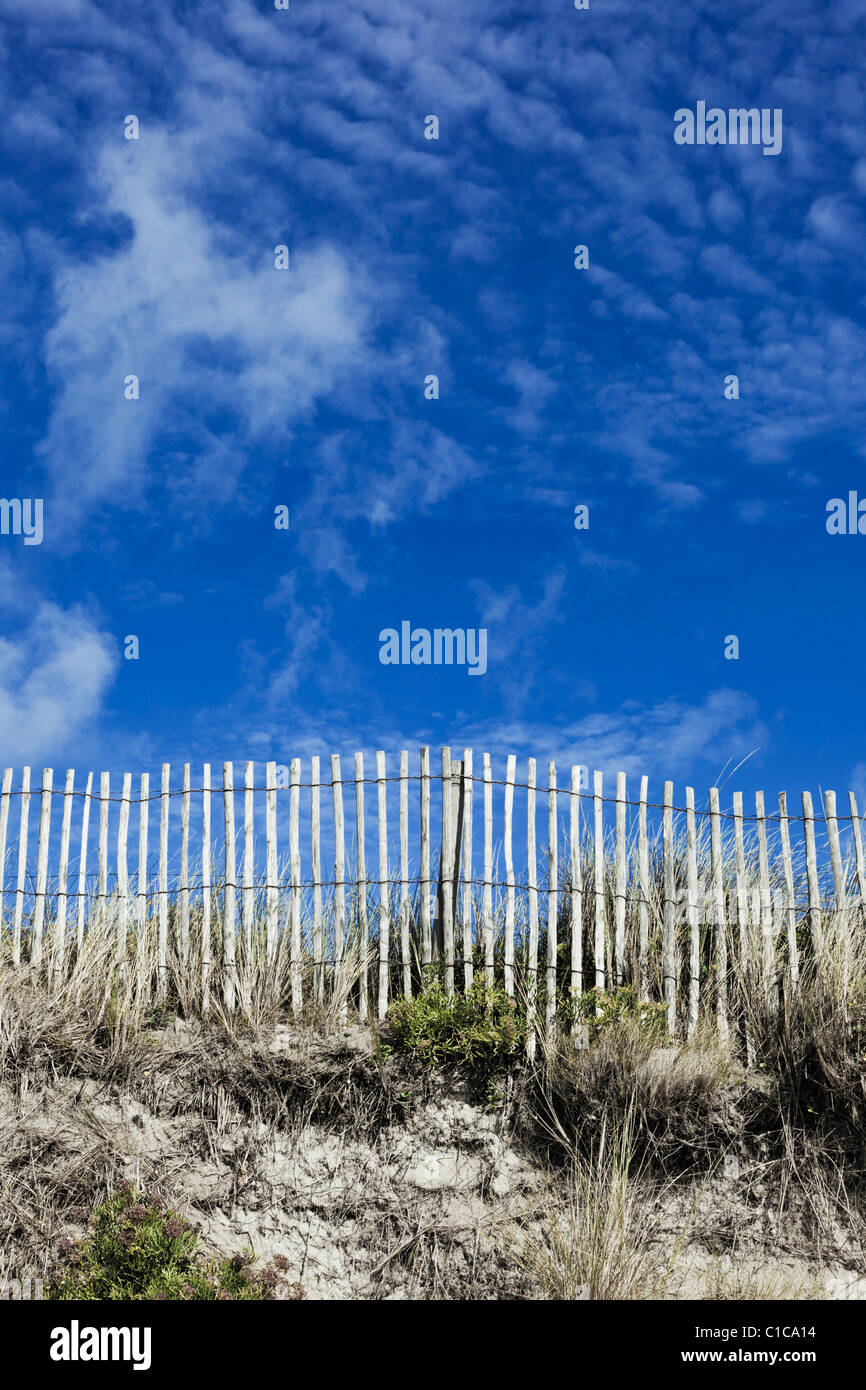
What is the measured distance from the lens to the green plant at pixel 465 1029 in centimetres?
811

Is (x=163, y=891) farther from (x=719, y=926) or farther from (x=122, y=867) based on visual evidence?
(x=719, y=926)

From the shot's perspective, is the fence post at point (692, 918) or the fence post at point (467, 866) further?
the fence post at point (692, 918)

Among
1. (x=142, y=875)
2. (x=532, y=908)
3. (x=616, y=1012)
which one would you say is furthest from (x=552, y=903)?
(x=142, y=875)

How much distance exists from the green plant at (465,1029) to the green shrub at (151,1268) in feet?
5.72

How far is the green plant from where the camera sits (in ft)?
26.6

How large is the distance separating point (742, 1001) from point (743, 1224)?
1.61 m

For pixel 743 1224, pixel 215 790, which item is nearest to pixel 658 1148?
pixel 743 1224

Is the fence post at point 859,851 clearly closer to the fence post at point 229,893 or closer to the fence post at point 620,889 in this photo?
the fence post at point 620,889

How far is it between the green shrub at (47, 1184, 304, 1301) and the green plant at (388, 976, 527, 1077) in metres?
1.74

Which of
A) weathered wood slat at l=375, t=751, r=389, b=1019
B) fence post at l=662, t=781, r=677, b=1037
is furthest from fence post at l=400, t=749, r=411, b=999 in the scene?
fence post at l=662, t=781, r=677, b=1037

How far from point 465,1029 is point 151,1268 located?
2.62 metres

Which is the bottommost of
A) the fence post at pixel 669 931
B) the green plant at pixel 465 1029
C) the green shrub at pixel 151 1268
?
the green shrub at pixel 151 1268

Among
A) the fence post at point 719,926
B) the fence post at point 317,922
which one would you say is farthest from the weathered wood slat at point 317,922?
the fence post at point 719,926

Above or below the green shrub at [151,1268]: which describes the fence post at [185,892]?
above
